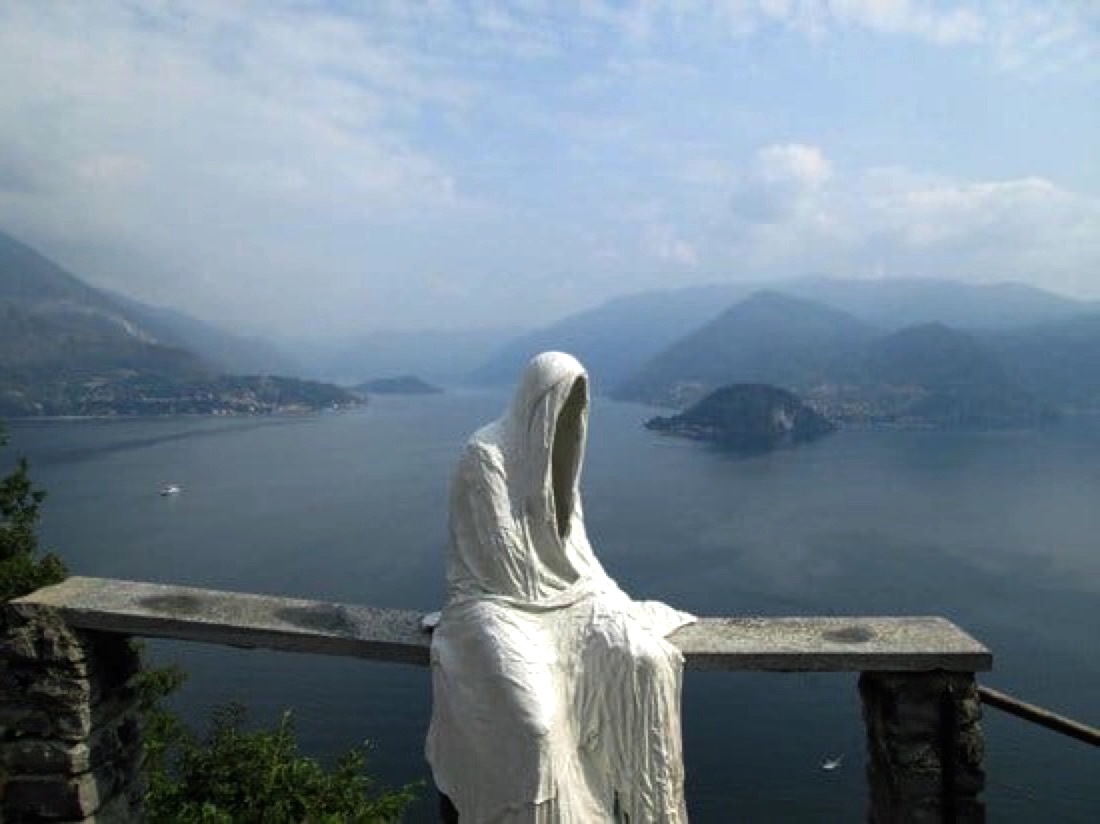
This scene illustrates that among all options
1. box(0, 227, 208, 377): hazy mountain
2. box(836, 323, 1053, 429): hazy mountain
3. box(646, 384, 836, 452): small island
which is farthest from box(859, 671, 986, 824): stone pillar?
box(0, 227, 208, 377): hazy mountain

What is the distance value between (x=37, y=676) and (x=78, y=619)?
267 millimetres

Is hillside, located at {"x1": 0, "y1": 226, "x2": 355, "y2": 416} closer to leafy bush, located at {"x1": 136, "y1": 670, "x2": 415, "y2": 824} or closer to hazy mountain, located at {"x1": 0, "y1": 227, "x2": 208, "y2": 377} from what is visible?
hazy mountain, located at {"x1": 0, "y1": 227, "x2": 208, "y2": 377}

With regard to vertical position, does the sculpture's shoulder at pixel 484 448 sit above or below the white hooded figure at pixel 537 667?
above

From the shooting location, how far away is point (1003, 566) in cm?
A: 3909

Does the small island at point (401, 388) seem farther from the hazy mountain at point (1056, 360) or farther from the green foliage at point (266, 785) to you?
the green foliage at point (266, 785)

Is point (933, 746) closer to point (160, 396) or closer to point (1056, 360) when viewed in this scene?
point (160, 396)

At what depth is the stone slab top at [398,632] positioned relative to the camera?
11.6 ft

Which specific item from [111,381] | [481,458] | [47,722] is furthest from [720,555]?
[111,381]

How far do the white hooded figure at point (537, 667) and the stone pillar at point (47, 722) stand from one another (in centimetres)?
146

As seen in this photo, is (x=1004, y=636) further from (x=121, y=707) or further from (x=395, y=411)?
(x=395, y=411)

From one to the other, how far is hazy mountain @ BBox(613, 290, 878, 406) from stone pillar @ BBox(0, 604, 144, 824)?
121 meters

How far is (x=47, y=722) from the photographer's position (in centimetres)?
378

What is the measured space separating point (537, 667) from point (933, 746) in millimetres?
1535

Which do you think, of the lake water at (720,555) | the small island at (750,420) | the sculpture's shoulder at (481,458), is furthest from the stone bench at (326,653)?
the small island at (750,420)
